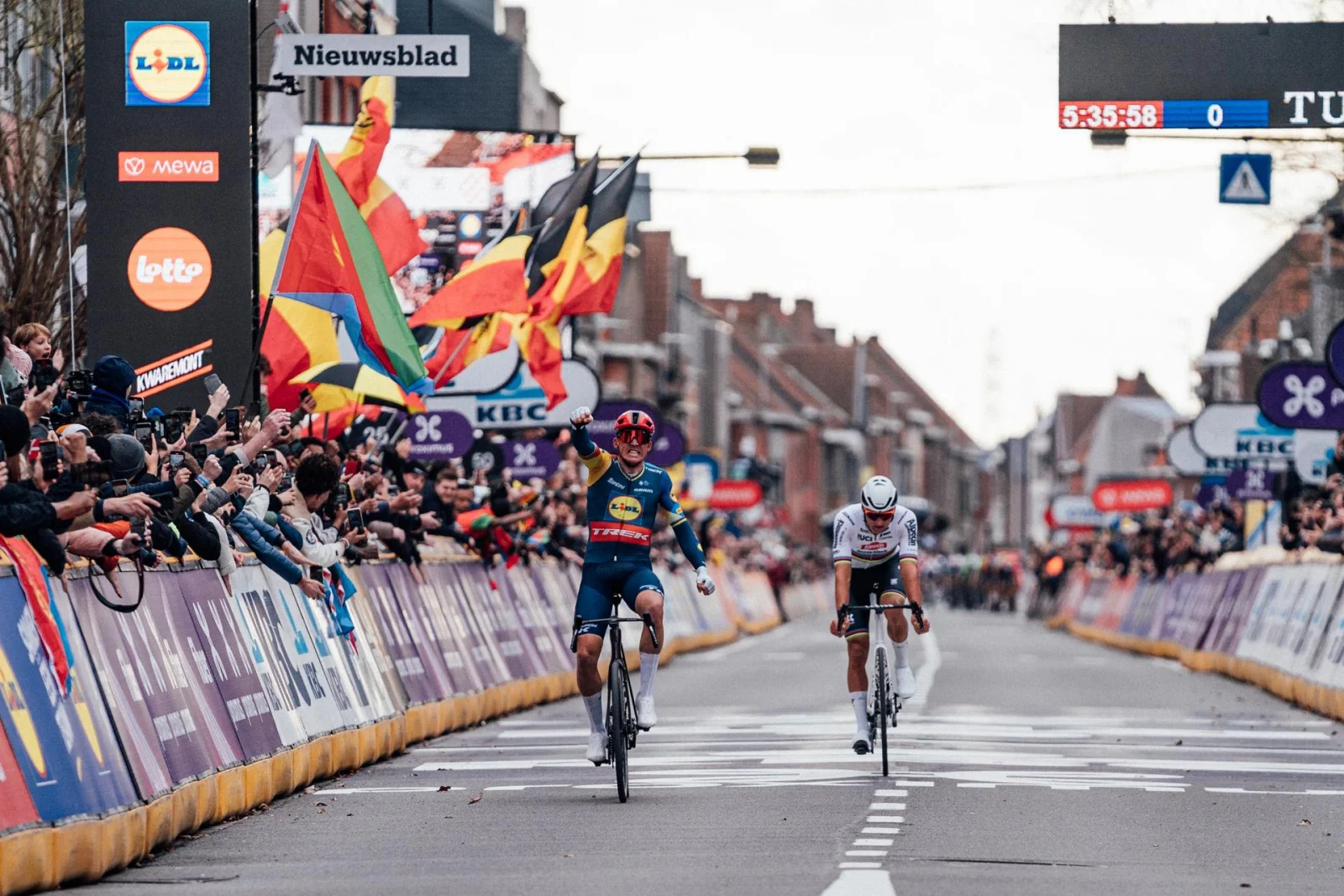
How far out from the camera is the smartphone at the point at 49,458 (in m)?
10.2

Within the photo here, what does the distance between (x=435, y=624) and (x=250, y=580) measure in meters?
6.12

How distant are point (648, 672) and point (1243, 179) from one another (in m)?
12.6

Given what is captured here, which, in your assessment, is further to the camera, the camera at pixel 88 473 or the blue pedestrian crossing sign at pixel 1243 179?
the blue pedestrian crossing sign at pixel 1243 179

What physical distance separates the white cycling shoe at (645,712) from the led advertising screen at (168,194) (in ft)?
20.6

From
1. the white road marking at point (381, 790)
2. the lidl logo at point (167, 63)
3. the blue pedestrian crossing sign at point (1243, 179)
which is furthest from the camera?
the blue pedestrian crossing sign at point (1243, 179)

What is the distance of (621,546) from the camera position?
14.7 metres

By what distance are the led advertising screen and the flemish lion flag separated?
1.96ft

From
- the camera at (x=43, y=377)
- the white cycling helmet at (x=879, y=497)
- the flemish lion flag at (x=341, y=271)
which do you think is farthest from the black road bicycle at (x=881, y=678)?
the flemish lion flag at (x=341, y=271)

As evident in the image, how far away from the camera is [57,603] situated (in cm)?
1088

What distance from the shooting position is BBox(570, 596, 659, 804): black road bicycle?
13891 millimetres

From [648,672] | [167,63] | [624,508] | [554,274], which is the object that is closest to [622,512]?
[624,508]

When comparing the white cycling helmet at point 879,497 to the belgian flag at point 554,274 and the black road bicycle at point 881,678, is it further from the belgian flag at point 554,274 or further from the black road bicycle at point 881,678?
the belgian flag at point 554,274

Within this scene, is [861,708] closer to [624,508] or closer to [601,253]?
[624,508]

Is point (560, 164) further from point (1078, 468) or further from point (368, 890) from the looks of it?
point (1078, 468)
